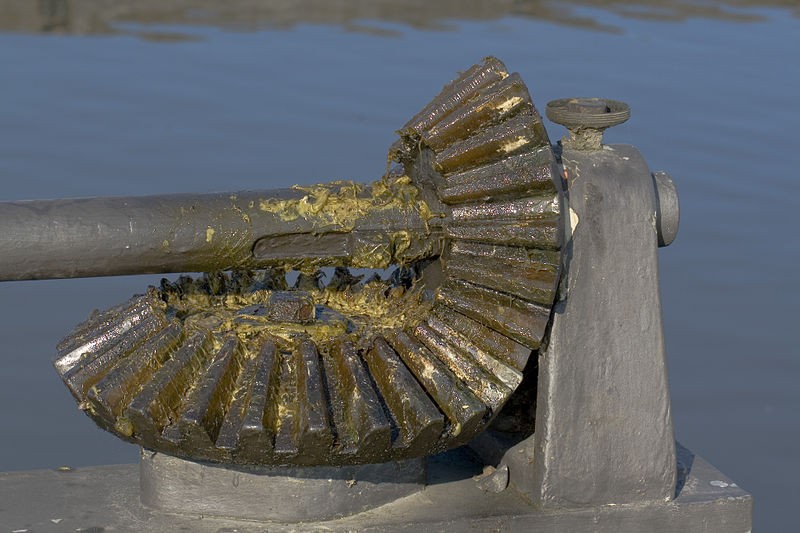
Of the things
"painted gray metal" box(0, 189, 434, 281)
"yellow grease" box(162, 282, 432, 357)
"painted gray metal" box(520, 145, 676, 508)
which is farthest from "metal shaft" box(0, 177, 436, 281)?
"painted gray metal" box(520, 145, 676, 508)

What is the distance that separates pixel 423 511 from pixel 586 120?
854 millimetres

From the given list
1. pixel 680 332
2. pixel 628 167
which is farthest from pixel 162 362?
pixel 680 332

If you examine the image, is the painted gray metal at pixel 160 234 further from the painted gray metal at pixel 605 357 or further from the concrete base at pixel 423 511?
the concrete base at pixel 423 511

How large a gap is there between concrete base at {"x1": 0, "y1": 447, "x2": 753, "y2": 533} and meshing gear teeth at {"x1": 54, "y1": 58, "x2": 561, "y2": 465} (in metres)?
0.23

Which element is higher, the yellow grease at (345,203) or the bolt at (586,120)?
the bolt at (586,120)

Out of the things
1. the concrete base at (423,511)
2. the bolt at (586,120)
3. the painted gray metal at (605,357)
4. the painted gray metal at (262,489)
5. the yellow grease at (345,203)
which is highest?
the bolt at (586,120)

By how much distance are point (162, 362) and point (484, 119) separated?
0.77 m

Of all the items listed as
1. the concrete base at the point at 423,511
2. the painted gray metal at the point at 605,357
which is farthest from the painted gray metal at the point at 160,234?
the concrete base at the point at 423,511

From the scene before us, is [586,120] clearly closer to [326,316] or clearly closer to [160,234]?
[326,316]

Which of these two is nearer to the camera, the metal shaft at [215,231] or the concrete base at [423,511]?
the metal shaft at [215,231]

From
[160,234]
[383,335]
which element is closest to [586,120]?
[383,335]

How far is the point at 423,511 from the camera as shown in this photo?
276 centimetres

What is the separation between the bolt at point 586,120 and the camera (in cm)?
267

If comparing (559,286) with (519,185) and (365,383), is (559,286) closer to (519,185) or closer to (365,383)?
(519,185)
